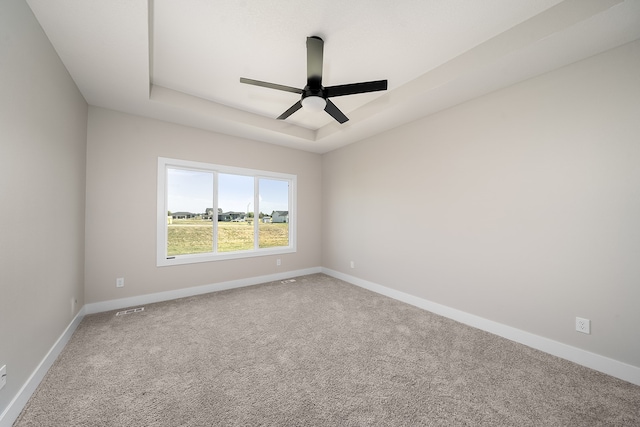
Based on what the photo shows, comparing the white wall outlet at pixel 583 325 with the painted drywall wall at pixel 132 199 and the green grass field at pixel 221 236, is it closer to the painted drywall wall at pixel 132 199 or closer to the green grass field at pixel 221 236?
the green grass field at pixel 221 236

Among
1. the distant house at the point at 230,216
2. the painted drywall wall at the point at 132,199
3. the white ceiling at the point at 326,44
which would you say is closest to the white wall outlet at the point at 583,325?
the white ceiling at the point at 326,44

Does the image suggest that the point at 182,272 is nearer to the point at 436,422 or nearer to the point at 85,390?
the point at 85,390

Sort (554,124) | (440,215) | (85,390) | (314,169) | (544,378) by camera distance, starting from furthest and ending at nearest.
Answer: (314,169) < (440,215) < (554,124) < (544,378) < (85,390)

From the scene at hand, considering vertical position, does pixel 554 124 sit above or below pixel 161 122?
below

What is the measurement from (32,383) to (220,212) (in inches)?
106

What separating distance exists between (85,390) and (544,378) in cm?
344

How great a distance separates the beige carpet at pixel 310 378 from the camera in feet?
4.91

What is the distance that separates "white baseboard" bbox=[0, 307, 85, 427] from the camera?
4.56 feet

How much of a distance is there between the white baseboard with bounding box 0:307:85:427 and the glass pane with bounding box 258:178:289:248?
8.82ft

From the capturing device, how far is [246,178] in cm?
434

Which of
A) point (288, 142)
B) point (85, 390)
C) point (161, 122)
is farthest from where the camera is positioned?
point (288, 142)

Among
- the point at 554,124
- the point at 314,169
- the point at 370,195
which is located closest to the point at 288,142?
the point at 314,169

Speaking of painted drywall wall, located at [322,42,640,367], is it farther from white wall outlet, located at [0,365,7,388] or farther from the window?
white wall outlet, located at [0,365,7,388]

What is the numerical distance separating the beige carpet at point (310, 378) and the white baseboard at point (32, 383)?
48 millimetres
